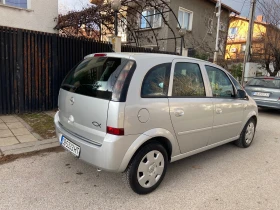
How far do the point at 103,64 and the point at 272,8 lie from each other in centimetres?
1501

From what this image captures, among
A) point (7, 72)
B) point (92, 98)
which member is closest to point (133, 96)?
point (92, 98)

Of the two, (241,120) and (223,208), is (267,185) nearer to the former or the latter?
(223,208)

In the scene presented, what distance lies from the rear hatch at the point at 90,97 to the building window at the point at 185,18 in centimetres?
1382

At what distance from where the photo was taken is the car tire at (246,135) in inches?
183

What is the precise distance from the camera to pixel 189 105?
319 cm

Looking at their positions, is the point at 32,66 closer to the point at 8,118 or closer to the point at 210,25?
the point at 8,118

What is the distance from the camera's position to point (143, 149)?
2.74 meters

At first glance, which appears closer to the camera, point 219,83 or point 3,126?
point 219,83

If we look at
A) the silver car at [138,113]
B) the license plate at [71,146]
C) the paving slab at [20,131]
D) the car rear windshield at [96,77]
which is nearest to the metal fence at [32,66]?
the paving slab at [20,131]

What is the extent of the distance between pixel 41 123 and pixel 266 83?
25.6ft

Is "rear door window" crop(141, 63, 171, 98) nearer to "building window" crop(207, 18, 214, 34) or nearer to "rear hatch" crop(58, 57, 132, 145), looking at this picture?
"rear hatch" crop(58, 57, 132, 145)

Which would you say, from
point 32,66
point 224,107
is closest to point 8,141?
point 32,66

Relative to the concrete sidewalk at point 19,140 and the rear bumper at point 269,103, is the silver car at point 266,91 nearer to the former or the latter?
the rear bumper at point 269,103

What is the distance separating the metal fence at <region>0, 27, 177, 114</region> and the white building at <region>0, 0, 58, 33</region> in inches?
140
